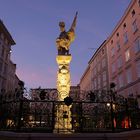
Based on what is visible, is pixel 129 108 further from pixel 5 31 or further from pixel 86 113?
pixel 5 31

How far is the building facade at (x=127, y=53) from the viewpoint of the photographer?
2947 cm

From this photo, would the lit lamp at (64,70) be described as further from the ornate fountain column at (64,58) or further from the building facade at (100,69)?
the building facade at (100,69)

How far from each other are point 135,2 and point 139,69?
10.5 m

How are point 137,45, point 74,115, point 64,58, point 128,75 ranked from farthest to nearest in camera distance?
point 128,75
point 137,45
point 64,58
point 74,115

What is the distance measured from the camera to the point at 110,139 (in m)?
8.72

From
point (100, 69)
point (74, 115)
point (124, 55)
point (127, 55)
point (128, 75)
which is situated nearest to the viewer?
point (74, 115)

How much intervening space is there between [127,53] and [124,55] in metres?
1.23

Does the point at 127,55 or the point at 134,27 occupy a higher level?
the point at 134,27

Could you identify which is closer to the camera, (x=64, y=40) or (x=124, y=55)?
(x=64, y=40)

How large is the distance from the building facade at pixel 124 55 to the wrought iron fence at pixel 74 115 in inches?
726

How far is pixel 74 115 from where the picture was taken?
34.0 ft

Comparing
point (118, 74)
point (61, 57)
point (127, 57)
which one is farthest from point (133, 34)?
point (61, 57)

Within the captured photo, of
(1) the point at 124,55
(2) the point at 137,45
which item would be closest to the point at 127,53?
(1) the point at 124,55

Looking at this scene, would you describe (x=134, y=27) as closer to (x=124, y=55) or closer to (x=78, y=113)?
(x=124, y=55)
